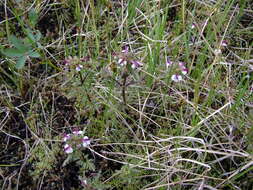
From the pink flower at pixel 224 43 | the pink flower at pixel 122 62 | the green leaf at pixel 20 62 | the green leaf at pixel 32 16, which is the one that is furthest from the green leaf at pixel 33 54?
the pink flower at pixel 224 43

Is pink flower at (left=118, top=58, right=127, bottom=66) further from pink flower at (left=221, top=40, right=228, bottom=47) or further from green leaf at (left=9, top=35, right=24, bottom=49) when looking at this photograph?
pink flower at (left=221, top=40, right=228, bottom=47)

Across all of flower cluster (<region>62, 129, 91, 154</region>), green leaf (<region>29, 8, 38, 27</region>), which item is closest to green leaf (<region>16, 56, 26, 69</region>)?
green leaf (<region>29, 8, 38, 27</region>)

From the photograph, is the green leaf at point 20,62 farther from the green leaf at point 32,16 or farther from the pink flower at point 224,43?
the pink flower at point 224,43

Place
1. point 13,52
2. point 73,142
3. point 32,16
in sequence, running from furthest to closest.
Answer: point 32,16 < point 13,52 < point 73,142

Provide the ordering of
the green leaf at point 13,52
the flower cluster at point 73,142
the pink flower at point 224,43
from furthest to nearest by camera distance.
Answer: the pink flower at point 224,43 < the green leaf at point 13,52 < the flower cluster at point 73,142

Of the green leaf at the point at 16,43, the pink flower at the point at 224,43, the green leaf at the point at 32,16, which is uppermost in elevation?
the green leaf at the point at 32,16

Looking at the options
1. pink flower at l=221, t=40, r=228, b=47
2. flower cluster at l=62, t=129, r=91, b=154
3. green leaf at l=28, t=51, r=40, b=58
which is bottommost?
flower cluster at l=62, t=129, r=91, b=154

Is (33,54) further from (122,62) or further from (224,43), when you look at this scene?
(224,43)

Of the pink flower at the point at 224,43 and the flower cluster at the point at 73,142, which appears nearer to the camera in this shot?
the flower cluster at the point at 73,142

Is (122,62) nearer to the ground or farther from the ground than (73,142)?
farther from the ground

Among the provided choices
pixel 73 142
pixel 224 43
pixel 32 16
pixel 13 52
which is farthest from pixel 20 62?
pixel 224 43

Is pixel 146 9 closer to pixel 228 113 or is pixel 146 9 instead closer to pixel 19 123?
pixel 228 113
